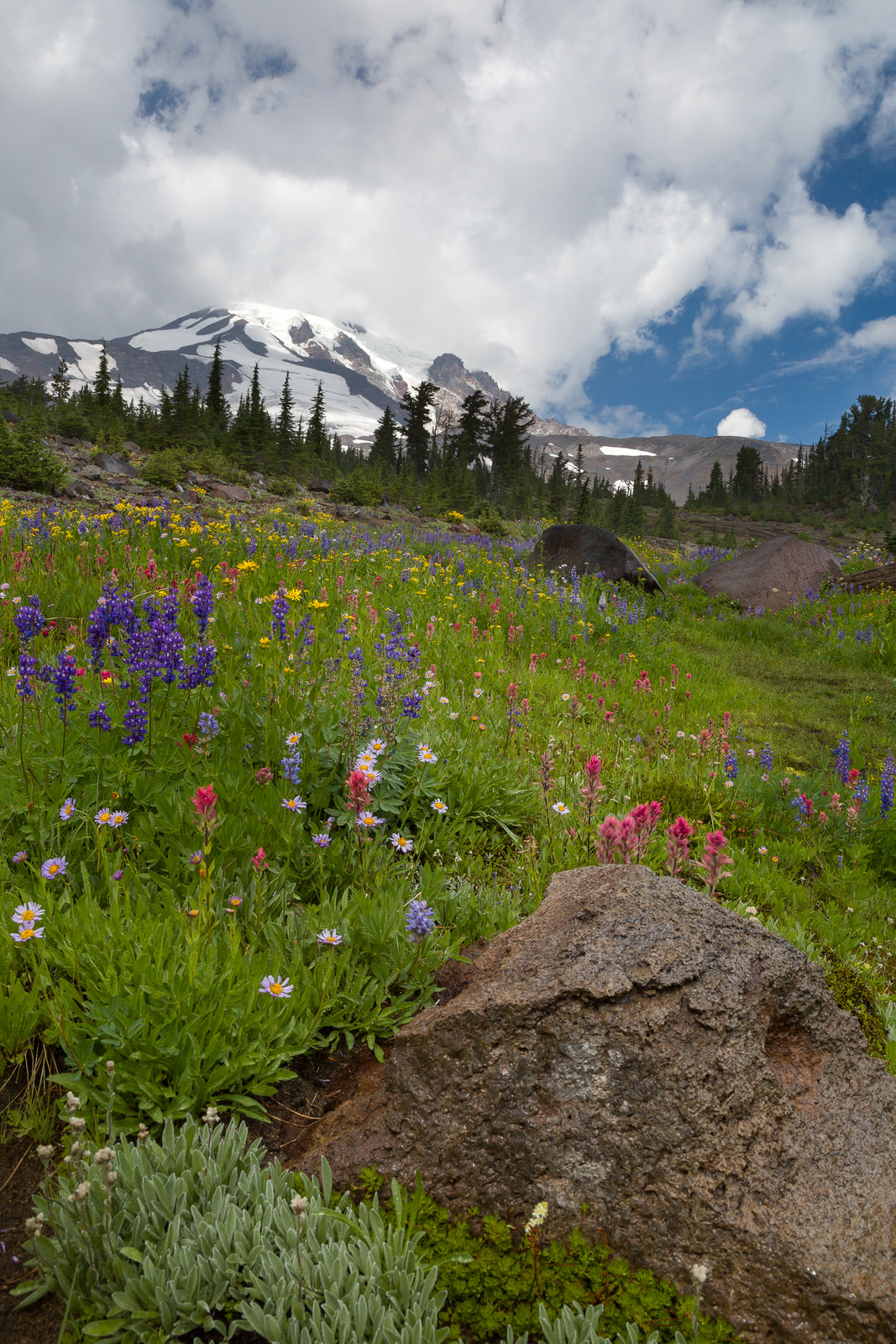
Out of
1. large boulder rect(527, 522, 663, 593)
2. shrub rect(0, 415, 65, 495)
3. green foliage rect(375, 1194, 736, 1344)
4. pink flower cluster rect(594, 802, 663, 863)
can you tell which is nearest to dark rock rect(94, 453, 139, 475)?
shrub rect(0, 415, 65, 495)

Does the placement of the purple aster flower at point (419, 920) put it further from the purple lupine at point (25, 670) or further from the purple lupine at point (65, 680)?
the purple lupine at point (25, 670)

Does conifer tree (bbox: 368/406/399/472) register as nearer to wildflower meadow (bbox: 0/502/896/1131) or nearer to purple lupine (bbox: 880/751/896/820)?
wildflower meadow (bbox: 0/502/896/1131)

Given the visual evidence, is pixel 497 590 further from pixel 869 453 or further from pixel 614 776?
pixel 869 453

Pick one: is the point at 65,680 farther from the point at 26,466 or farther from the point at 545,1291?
the point at 26,466

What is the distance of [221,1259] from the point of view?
1631mm

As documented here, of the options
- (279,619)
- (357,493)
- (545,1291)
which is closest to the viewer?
(545,1291)

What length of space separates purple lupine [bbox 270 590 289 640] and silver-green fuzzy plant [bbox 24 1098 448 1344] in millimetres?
3477

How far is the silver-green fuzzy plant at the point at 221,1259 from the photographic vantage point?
4.94 ft

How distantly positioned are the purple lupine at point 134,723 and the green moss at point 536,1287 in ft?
8.76

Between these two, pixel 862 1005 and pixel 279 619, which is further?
pixel 279 619

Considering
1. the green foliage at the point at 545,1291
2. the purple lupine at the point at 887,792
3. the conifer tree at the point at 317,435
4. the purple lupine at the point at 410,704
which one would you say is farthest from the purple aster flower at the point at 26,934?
the conifer tree at the point at 317,435

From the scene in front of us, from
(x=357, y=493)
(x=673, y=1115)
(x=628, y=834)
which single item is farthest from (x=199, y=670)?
(x=357, y=493)

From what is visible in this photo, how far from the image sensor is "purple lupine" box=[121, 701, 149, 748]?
11.2ft

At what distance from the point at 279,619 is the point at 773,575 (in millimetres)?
14159
